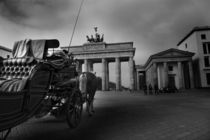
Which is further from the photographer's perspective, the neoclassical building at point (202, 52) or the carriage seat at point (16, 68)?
the neoclassical building at point (202, 52)

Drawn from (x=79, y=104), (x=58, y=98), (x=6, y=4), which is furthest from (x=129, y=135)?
(x=6, y=4)

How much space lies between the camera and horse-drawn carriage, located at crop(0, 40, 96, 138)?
7.34 feet

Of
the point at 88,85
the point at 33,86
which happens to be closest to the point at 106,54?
the point at 88,85

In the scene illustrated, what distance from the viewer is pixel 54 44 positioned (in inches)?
166

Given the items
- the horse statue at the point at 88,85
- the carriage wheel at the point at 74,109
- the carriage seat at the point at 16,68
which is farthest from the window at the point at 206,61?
the carriage seat at the point at 16,68

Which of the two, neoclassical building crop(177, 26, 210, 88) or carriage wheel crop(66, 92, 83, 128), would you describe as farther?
neoclassical building crop(177, 26, 210, 88)

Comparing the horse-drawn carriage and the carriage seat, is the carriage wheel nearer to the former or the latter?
the horse-drawn carriage

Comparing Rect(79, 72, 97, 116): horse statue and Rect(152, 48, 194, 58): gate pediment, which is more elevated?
Rect(152, 48, 194, 58): gate pediment

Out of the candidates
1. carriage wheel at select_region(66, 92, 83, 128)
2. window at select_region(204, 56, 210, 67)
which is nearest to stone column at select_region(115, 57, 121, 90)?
window at select_region(204, 56, 210, 67)

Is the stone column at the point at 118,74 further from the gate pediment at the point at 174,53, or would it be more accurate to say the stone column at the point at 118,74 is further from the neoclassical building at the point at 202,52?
the neoclassical building at the point at 202,52

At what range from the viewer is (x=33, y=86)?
269 centimetres

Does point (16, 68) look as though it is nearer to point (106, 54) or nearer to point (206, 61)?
point (106, 54)

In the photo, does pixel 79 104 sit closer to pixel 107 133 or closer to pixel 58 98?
pixel 58 98

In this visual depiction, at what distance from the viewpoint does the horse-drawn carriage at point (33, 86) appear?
224 centimetres
